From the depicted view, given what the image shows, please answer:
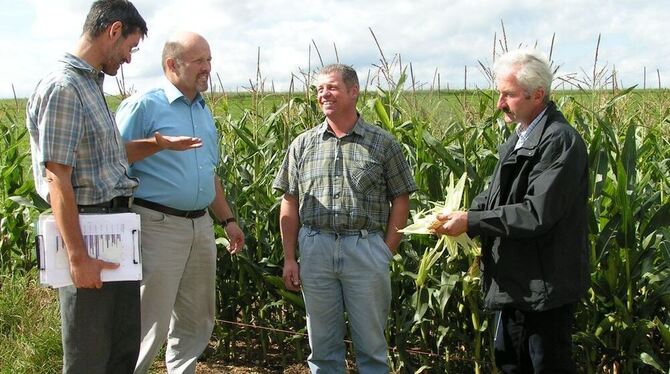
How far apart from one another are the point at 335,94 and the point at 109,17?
3.67 feet

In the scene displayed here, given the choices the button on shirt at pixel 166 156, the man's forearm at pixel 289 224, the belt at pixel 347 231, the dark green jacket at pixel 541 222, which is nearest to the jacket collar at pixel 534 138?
the dark green jacket at pixel 541 222

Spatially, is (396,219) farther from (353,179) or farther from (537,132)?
(537,132)

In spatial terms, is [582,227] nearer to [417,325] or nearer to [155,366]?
[417,325]

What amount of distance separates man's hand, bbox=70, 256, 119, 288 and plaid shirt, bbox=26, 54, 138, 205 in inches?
9.7

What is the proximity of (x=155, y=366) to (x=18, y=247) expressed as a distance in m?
1.88

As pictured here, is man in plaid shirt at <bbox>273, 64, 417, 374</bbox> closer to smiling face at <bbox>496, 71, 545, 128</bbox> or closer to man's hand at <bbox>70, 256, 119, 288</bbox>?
smiling face at <bbox>496, 71, 545, 128</bbox>

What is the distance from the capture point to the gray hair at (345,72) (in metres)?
3.70

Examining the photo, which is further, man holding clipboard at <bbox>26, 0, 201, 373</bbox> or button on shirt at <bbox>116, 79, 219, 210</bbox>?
button on shirt at <bbox>116, 79, 219, 210</bbox>

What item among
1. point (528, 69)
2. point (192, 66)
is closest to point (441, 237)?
point (528, 69)

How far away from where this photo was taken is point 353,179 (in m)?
3.74

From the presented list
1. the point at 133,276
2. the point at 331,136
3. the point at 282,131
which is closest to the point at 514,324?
the point at 331,136

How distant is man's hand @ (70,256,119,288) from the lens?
294cm

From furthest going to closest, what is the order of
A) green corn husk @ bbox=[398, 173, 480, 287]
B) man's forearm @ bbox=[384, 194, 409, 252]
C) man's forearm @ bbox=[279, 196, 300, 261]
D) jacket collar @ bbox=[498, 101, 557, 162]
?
man's forearm @ bbox=[279, 196, 300, 261] < man's forearm @ bbox=[384, 194, 409, 252] < green corn husk @ bbox=[398, 173, 480, 287] < jacket collar @ bbox=[498, 101, 557, 162]

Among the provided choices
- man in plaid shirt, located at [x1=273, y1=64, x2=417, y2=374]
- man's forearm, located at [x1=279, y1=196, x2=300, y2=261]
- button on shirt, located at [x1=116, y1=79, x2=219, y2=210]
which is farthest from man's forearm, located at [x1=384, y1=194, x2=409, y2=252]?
button on shirt, located at [x1=116, y1=79, x2=219, y2=210]
